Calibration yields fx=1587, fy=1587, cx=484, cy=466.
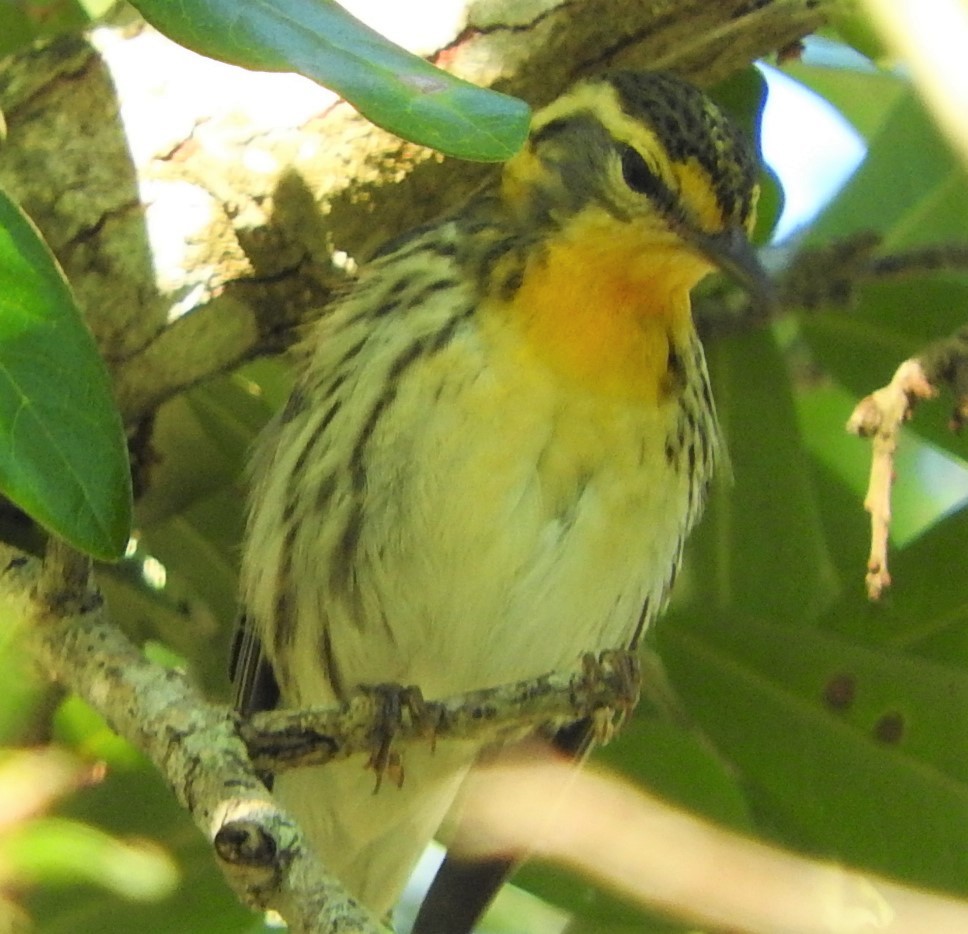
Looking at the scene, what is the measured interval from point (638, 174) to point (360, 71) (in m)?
0.81

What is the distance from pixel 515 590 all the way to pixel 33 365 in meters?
0.91

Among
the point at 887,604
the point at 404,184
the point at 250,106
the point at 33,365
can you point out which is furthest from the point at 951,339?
the point at 33,365

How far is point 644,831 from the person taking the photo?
6.99 ft

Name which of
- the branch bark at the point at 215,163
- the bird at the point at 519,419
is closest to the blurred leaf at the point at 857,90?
the branch bark at the point at 215,163

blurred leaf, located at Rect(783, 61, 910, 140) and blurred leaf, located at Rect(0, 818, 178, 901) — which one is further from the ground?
blurred leaf, located at Rect(783, 61, 910, 140)

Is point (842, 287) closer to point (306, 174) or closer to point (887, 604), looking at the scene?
point (887, 604)

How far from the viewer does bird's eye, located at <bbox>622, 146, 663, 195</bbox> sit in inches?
84.0

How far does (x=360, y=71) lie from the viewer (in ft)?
4.62

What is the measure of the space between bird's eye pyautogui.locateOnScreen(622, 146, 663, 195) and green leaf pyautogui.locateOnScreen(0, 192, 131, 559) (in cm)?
91

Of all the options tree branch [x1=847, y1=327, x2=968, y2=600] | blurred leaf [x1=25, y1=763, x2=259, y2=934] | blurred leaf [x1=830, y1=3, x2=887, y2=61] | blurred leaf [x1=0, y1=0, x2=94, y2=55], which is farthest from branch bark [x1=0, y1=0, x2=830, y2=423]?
tree branch [x1=847, y1=327, x2=968, y2=600]

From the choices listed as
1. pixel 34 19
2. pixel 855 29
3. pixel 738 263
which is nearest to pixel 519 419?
pixel 738 263

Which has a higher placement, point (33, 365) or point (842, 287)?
point (33, 365)

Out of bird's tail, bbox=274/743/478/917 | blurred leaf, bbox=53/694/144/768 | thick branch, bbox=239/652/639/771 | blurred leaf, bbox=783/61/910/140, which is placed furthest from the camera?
blurred leaf, bbox=783/61/910/140

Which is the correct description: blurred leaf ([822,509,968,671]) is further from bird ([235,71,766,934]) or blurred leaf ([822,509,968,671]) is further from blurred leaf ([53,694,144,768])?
blurred leaf ([53,694,144,768])
